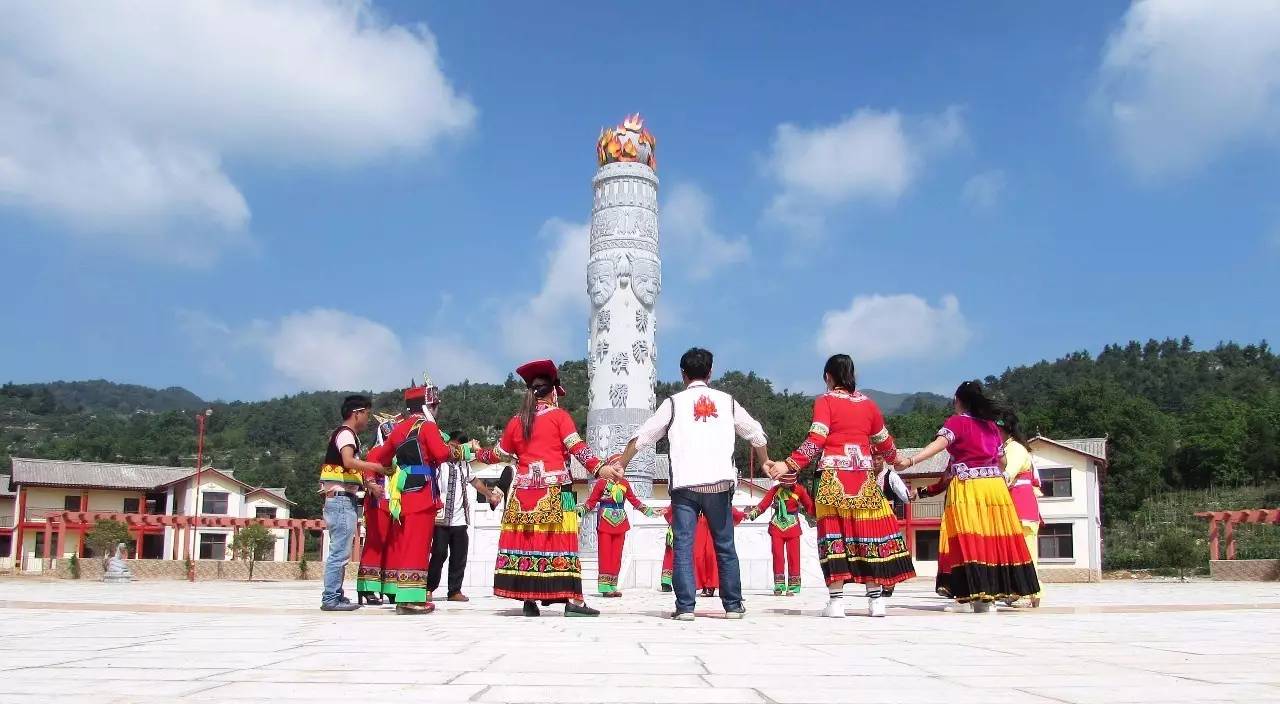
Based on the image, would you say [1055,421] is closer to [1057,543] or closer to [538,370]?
[1057,543]

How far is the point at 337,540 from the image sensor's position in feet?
26.1

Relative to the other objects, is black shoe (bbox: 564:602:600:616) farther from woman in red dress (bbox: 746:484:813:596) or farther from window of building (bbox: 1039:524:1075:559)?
window of building (bbox: 1039:524:1075:559)

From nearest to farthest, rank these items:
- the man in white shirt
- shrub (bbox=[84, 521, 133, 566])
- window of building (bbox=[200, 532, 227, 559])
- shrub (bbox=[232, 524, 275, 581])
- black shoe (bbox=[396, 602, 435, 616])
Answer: black shoe (bbox=[396, 602, 435, 616])
the man in white shirt
shrub (bbox=[232, 524, 275, 581])
shrub (bbox=[84, 521, 133, 566])
window of building (bbox=[200, 532, 227, 559])

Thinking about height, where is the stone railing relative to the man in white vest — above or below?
below

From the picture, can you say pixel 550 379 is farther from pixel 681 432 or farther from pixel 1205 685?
pixel 1205 685

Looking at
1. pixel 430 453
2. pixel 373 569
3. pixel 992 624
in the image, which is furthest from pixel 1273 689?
pixel 373 569

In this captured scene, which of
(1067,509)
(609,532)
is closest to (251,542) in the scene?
(609,532)

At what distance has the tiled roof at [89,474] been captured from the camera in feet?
139

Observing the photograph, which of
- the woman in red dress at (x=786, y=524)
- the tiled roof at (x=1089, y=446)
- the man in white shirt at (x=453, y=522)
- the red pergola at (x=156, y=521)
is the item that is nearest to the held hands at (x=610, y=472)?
the man in white shirt at (x=453, y=522)

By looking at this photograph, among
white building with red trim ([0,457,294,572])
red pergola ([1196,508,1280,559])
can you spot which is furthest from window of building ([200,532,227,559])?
red pergola ([1196,508,1280,559])

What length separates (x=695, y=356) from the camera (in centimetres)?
722

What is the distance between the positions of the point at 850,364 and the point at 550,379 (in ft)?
6.91

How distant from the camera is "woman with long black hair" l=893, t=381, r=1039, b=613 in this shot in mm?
7438

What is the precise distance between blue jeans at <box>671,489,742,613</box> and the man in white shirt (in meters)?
2.92
